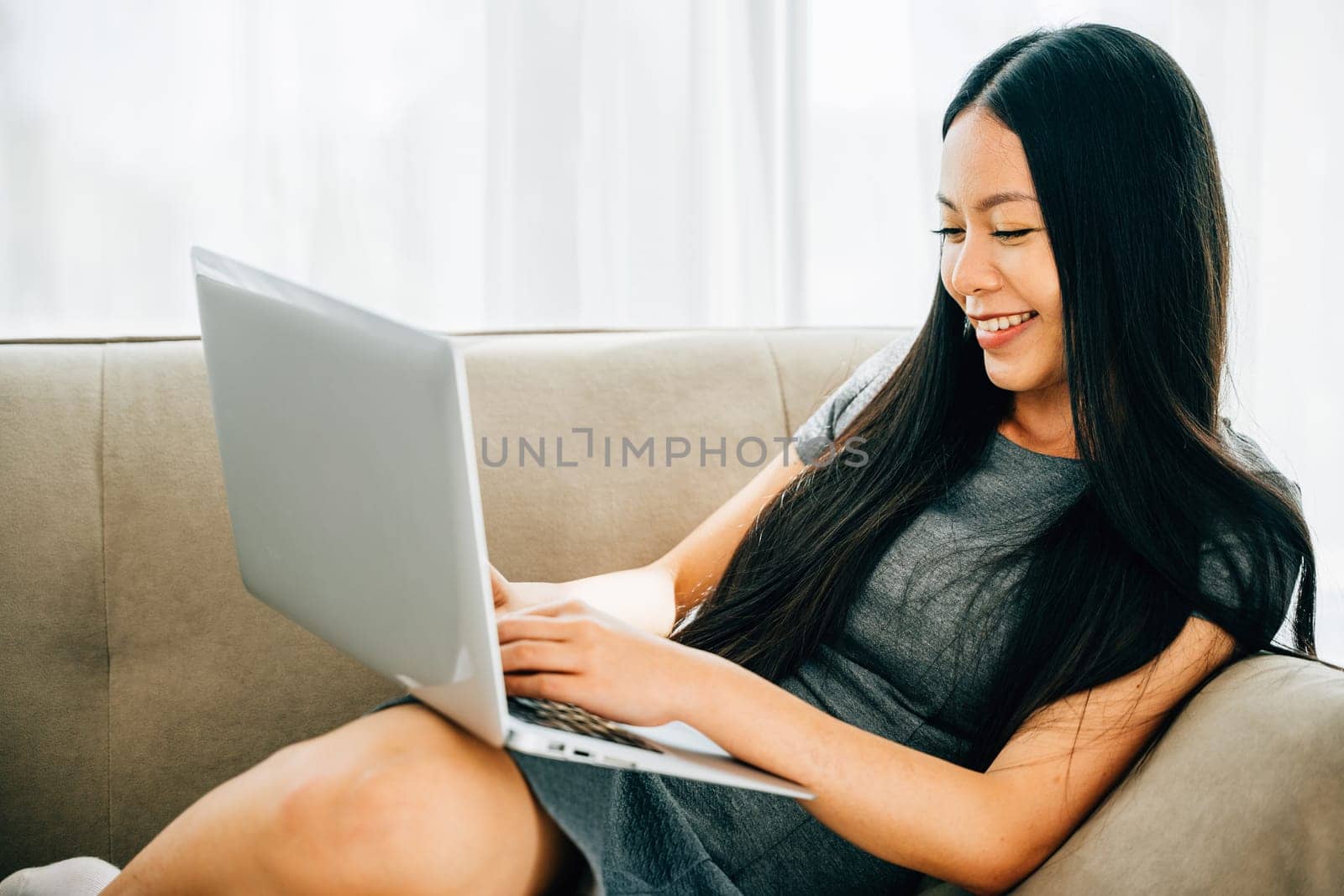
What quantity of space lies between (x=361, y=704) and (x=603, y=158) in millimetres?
930

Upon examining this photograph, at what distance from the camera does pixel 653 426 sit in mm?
1386

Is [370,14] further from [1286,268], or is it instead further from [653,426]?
[1286,268]

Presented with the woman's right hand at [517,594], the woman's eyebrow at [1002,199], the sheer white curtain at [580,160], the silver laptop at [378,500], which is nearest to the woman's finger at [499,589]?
the woman's right hand at [517,594]

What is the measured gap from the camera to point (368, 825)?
0.69 metres

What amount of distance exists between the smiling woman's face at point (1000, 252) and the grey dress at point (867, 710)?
0.38 ft

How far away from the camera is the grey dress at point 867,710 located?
92 cm

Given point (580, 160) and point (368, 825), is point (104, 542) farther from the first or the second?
point (580, 160)

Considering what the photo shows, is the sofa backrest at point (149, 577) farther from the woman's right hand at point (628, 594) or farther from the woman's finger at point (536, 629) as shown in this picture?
the woman's finger at point (536, 629)

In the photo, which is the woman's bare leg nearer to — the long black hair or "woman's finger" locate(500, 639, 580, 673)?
"woman's finger" locate(500, 639, 580, 673)

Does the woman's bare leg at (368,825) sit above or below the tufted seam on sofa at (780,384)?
below

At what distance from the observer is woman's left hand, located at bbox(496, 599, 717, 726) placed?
778mm

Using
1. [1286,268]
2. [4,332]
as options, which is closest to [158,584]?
[4,332]

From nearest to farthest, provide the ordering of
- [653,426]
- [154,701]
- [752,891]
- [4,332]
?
[752,891], [154,701], [653,426], [4,332]

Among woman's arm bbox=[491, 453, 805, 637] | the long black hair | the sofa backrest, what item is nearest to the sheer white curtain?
the sofa backrest
